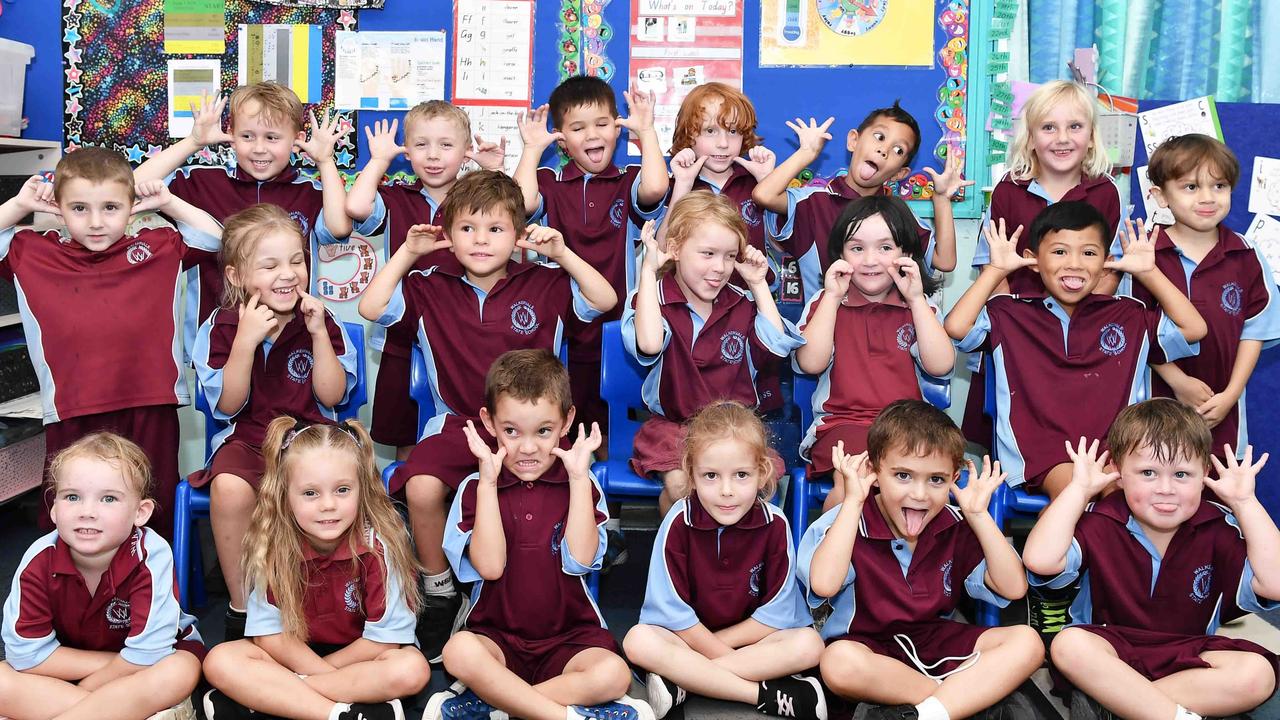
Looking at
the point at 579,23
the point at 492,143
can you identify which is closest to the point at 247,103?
the point at 492,143

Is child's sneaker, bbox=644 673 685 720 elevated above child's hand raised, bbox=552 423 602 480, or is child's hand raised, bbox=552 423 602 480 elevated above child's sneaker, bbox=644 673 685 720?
child's hand raised, bbox=552 423 602 480

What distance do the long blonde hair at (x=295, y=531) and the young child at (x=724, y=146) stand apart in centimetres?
133

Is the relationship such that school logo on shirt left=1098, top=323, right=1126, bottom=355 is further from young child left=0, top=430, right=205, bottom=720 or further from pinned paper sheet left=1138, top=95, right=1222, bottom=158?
young child left=0, top=430, right=205, bottom=720

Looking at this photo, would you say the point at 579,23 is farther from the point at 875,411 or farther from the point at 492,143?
the point at 875,411

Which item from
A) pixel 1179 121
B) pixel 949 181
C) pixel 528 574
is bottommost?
pixel 528 574

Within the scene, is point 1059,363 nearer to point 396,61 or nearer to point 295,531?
point 295,531

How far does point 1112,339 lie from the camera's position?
297cm

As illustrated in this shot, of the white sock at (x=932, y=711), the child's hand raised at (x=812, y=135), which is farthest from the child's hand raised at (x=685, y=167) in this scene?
the white sock at (x=932, y=711)

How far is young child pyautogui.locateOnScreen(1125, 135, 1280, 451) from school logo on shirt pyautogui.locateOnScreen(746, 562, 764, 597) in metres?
1.34

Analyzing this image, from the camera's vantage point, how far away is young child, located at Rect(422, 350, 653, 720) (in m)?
2.37

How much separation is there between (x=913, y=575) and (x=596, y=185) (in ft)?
5.09

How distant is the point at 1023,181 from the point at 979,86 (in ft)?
1.52

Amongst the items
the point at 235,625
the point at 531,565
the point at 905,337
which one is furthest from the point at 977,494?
the point at 235,625

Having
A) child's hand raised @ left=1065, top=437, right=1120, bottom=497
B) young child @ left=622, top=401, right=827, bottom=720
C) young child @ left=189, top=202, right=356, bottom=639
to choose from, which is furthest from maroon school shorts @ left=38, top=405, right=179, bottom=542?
child's hand raised @ left=1065, top=437, right=1120, bottom=497
